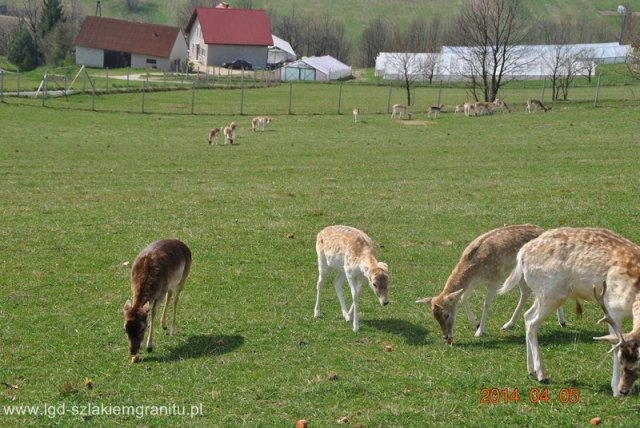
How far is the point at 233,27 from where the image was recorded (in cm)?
11794

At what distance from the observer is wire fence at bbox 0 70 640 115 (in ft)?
189

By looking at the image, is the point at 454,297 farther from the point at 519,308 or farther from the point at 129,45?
the point at 129,45

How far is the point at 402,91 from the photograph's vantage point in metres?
85.4

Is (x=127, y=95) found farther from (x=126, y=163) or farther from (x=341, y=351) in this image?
(x=341, y=351)

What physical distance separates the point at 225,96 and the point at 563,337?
63602mm

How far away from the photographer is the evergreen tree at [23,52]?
109438mm

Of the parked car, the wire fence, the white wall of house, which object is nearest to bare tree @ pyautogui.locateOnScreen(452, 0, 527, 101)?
the wire fence

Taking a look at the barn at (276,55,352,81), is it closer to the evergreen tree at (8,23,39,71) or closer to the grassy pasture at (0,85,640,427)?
the evergreen tree at (8,23,39,71)

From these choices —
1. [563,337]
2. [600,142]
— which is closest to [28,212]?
[563,337]

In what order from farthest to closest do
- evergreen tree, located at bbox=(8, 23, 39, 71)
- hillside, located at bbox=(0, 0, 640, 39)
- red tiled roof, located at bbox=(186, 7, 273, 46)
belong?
hillside, located at bbox=(0, 0, 640, 39) → red tiled roof, located at bbox=(186, 7, 273, 46) → evergreen tree, located at bbox=(8, 23, 39, 71)

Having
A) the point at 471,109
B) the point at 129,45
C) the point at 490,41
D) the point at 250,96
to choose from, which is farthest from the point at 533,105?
the point at 129,45

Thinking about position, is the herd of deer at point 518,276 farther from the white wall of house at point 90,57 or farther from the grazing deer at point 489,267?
the white wall of house at point 90,57

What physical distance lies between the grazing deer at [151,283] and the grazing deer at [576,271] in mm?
5072

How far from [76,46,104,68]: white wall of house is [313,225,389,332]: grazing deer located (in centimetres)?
10768
